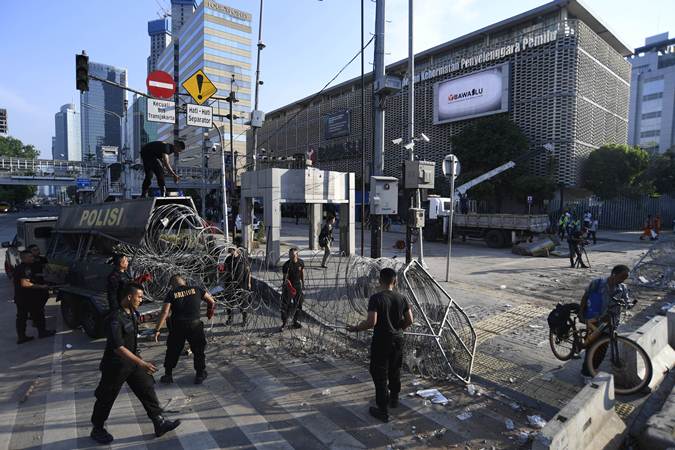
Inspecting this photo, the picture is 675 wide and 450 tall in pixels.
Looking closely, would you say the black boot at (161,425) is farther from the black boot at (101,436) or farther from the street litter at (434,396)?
the street litter at (434,396)

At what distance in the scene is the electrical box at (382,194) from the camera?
33.8ft

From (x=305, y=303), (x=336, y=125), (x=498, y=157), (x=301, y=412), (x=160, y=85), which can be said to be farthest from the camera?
(x=336, y=125)

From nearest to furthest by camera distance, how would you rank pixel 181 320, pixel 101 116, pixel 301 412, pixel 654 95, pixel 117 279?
pixel 301 412, pixel 181 320, pixel 117 279, pixel 654 95, pixel 101 116

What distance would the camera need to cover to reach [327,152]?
167 feet

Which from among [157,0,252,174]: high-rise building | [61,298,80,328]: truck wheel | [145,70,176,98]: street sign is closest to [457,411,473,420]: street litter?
[61,298,80,328]: truck wheel

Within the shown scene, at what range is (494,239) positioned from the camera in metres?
20.9

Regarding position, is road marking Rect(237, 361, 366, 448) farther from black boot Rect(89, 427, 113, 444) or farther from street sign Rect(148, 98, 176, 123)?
street sign Rect(148, 98, 176, 123)

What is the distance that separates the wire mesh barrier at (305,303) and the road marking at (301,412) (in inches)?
39.0

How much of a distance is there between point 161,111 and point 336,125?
38.4 metres

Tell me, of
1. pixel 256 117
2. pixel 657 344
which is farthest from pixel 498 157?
pixel 657 344

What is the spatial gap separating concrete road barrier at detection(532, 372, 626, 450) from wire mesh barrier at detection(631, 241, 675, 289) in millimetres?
9246

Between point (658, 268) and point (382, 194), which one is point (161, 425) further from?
point (658, 268)

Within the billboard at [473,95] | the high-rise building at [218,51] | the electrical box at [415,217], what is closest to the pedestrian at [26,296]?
the electrical box at [415,217]

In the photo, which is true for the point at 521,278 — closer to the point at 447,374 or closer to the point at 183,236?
the point at 447,374
